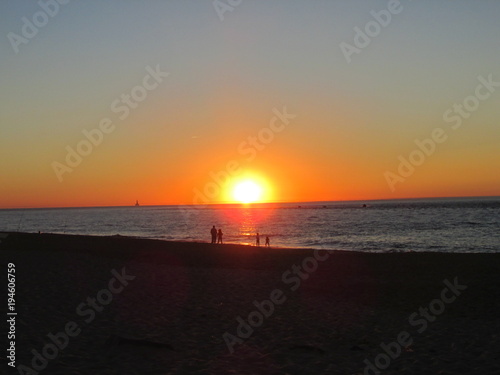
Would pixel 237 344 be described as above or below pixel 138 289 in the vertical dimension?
below

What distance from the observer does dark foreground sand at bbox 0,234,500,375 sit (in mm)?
9562

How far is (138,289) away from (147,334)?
18.2 feet

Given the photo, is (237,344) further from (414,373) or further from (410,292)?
(410,292)

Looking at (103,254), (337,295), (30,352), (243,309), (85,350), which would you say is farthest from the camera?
(103,254)

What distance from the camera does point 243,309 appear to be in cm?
1463

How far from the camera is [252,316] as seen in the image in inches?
547

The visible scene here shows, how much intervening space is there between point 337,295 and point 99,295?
9412mm

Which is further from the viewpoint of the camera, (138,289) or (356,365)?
(138,289)

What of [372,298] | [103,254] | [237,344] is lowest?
[237,344]

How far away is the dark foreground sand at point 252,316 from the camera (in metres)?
9.56

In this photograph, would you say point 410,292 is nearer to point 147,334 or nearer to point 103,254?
point 147,334

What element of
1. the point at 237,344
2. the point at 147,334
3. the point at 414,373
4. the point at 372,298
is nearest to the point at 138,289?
the point at 147,334

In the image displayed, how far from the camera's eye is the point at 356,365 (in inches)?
386

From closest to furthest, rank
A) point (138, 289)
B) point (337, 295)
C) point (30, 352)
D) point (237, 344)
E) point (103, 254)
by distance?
point (30, 352), point (237, 344), point (138, 289), point (337, 295), point (103, 254)
